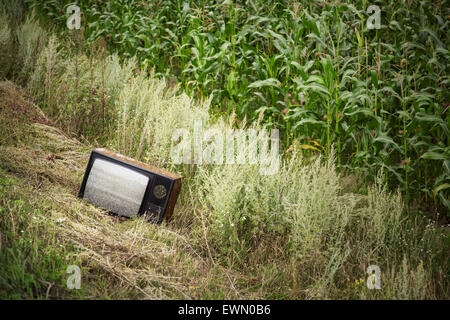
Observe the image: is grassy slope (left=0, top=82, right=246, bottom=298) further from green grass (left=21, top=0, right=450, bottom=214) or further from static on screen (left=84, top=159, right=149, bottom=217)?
green grass (left=21, top=0, right=450, bottom=214)

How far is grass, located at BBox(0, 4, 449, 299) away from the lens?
2.55 m

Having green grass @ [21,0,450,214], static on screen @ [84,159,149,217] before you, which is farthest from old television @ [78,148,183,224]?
green grass @ [21,0,450,214]

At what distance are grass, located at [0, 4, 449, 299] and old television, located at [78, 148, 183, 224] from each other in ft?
0.32

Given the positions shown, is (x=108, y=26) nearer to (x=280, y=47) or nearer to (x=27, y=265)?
(x=280, y=47)

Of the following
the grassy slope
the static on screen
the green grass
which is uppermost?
Answer: the green grass

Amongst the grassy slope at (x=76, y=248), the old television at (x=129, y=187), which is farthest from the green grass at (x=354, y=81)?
the grassy slope at (x=76, y=248)

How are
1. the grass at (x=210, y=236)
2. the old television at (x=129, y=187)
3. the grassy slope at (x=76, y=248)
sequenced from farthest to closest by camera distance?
the old television at (x=129, y=187) < the grass at (x=210, y=236) < the grassy slope at (x=76, y=248)

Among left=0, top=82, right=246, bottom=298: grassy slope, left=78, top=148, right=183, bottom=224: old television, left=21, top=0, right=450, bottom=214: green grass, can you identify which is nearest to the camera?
left=0, top=82, right=246, bottom=298: grassy slope

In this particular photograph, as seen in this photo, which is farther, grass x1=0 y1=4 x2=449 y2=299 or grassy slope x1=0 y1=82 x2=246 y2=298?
grass x1=0 y1=4 x2=449 y2=299

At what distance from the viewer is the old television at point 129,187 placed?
3.27 meters

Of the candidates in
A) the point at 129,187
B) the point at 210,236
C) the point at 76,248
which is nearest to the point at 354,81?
the point at 210,236

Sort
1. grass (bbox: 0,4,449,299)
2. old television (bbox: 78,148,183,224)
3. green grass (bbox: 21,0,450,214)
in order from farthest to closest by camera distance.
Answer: green grass (bbox: 21,0,450,214) → old television (bbox: 78,148,183,224) → grass (bbox: 0,4,449,299)

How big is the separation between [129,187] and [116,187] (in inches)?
4.2

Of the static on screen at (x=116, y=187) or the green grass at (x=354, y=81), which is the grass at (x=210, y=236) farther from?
the green grass at (x=354, y=81)
